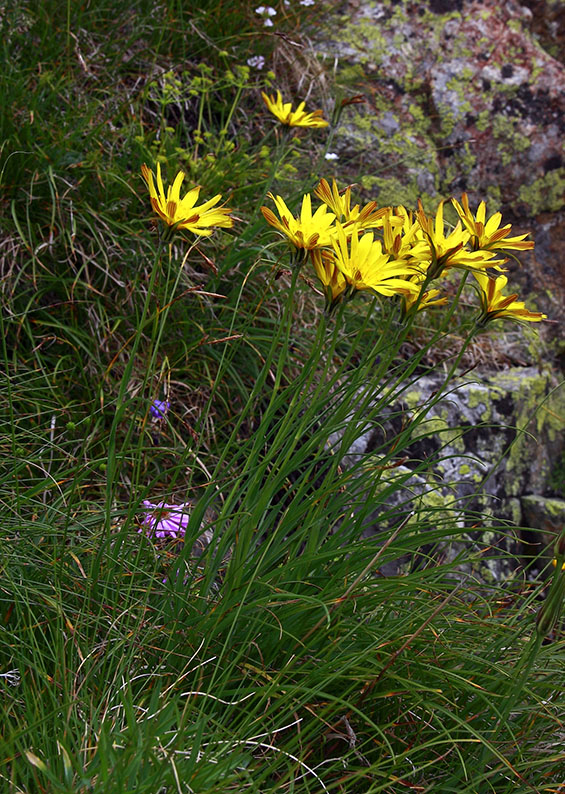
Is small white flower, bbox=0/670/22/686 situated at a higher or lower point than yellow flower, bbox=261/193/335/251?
lower

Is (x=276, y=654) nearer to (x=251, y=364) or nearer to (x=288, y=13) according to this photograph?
(x=251, y=364)

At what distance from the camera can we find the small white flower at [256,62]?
338 cm

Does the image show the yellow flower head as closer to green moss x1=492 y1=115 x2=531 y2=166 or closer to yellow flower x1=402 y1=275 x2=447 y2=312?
yellow flower x1=402 y1=275 x2=447 y2=312

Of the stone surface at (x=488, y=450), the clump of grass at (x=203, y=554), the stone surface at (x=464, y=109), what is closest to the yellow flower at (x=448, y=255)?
the clump of grass at (x=203, y=554)

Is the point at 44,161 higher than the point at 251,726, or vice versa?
the point at 44,161

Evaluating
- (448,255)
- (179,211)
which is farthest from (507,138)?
(179,211)

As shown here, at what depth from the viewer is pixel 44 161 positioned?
251cm

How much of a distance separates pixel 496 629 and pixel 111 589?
2.85 feet

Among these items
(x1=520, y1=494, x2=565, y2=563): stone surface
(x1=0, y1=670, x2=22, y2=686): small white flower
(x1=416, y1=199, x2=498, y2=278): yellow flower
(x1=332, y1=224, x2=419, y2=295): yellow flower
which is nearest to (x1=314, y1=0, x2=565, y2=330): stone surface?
(x1=520, y1=494, x2=565, y2=563): stone surface

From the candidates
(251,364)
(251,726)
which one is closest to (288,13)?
(251,364)

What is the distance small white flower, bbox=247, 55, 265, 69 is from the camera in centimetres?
338

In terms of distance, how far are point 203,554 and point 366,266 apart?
2.41 ft

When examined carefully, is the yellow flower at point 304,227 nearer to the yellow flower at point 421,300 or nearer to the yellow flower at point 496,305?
the yellow flower at point 421,300

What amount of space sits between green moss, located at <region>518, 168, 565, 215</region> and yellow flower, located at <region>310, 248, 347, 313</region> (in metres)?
3.02
